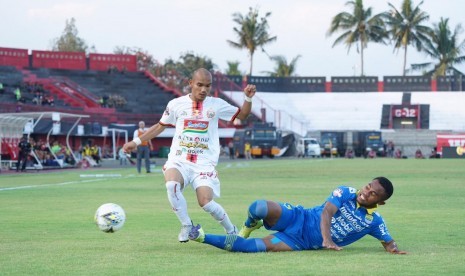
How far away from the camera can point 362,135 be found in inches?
3420

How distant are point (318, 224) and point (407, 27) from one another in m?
107

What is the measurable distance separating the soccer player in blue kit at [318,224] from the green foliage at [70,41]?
116m

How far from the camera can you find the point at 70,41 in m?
126

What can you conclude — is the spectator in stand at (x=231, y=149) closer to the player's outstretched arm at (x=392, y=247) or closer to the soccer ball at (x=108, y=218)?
the soccer ball at (x=108, y=218)

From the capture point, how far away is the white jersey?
1130 cm

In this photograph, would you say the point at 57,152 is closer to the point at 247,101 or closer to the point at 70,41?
the point at 247,101

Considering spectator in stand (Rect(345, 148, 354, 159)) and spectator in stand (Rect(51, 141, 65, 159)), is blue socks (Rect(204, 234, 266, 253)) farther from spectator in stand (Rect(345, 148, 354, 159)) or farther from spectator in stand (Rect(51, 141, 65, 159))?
spectator in stand (Rect(345, 148, 354, 159))

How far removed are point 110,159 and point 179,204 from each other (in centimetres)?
5316

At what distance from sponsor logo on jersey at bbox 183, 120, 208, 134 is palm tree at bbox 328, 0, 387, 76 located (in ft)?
344

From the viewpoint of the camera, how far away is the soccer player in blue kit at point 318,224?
33.3ft

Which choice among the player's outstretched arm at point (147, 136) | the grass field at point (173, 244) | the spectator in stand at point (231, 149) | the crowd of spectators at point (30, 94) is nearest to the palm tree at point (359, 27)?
the spectator in stand at point (231, 149)

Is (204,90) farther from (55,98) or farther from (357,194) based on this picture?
(55,98)

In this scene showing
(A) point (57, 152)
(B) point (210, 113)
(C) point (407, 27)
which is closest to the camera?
(B) point (210, 113)

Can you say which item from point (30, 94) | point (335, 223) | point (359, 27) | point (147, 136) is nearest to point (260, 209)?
point (335, 223)
